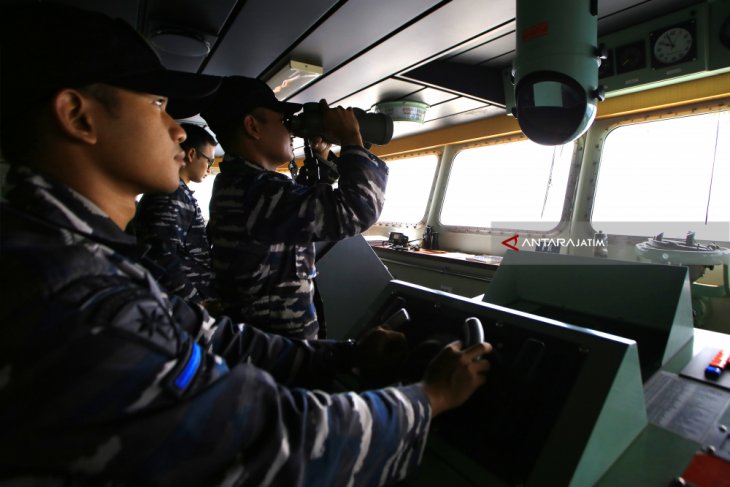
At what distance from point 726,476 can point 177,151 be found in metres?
1.05

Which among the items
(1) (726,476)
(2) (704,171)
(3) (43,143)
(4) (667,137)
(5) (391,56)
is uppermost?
(5) (391,56)

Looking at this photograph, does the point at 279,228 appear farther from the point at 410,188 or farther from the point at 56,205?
the point at 410,188

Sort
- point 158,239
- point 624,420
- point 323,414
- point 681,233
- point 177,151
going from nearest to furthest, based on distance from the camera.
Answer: point 323,414 < point 624,420 < point 177,151 < point 158,239 < point 681,233

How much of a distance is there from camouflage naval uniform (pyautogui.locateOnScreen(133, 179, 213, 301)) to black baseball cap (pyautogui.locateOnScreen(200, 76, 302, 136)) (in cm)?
97

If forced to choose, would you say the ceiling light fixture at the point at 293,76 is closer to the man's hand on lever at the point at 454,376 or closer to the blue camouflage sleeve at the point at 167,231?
the blue camouflage sleeve at the point at 167,231

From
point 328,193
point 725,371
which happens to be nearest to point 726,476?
point 725,371

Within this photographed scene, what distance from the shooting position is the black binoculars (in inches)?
47.9

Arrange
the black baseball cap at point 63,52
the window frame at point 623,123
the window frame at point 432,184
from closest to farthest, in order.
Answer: the black baseball cap at point 63,52 < the window frame at point 623,123 < the window frame at point 432,184

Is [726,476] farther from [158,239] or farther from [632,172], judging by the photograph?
[632,172]

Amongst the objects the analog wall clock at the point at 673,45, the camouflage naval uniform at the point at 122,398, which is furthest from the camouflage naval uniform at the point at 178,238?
the analog wall clock at the point at 673,45

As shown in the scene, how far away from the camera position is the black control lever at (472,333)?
2.02 feet

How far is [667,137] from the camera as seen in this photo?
2633 mm

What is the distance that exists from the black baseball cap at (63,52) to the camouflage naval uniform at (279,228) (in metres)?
0.54

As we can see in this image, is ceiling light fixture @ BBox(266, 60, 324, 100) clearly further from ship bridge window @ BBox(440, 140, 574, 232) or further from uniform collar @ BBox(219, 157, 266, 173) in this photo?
ship bridge window @ BBox(440, 140, 574, 232)
